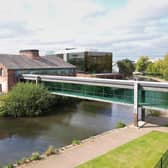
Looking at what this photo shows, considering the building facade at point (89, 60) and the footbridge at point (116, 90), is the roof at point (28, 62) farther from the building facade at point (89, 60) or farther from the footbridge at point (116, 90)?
the building facade at point (89, 60)

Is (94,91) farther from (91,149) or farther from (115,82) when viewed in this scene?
(91,149)

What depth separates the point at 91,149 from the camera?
56.8 ft

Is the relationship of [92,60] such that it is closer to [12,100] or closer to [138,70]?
[138,70]

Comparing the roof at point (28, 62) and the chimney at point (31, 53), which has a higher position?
the chimney at point (31, 53)

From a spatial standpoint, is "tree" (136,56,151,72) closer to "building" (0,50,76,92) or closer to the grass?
"building" (0,50,76,92)

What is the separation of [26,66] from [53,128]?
60.1 feet

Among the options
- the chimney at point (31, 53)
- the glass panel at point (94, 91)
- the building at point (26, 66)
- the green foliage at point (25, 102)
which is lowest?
the green foliage at point (25, 102)

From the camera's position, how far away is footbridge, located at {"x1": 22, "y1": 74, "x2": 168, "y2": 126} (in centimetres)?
2383

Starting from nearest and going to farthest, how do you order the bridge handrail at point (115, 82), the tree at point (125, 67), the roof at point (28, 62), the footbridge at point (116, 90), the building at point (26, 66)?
1. the bridge handrail at point (115, 82)
2. the footbridge at point (116, 90)
3. the building at point (26, 66)
4. the roof at point (28, 62)
5. the tree at point (125, 67)

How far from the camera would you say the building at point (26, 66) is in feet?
132

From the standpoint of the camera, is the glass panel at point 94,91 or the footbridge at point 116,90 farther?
the glass panel at point 94,91

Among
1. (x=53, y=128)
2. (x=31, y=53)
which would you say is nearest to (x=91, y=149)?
(x=53, y=128)

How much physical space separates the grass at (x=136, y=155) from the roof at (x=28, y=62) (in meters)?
27.2

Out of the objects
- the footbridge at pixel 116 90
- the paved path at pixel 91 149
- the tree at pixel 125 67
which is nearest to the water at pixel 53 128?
the footbridge at pixel 116 90
